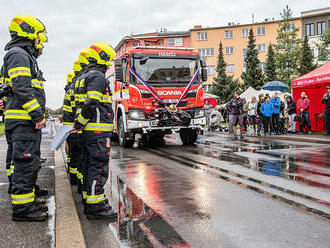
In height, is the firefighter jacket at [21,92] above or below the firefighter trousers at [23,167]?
above

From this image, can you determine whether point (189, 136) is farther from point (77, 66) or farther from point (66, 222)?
point (66, 222)

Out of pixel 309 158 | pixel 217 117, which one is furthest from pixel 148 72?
pixel 217 117

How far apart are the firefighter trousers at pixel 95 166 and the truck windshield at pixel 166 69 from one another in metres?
7.89

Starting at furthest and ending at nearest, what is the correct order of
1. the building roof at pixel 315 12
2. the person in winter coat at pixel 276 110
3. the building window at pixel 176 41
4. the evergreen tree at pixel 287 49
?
the building window at pixel 176 41 → the building roof at pixel 315 12 → the evergreen tree at pixel 287 49 → the person in winter coat at pixel 276 110

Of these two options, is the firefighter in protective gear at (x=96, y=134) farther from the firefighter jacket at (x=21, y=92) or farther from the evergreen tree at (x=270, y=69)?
the evergreen tree at (x=270, y=69)

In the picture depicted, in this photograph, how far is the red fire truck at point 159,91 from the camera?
1215 cm

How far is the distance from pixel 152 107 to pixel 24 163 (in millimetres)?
8031

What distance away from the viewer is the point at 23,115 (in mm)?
4258

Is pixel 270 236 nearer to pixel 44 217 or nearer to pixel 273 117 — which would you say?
pixel 44 217

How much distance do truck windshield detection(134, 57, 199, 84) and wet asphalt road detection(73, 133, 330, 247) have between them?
428cm

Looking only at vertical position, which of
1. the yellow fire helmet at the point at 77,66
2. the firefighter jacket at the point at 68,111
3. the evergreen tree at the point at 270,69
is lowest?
the firefighter jacket at the point at 68,111

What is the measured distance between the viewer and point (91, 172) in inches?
177

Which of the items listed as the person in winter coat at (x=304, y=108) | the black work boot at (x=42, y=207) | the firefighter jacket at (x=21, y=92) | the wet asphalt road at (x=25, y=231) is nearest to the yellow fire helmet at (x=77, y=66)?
the firefighter jacket at (x=21, y=92)

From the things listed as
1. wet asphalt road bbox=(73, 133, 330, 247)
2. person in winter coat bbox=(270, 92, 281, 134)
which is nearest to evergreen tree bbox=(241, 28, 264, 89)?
person in winter coat bbox=(270, 92, 281, 134)
